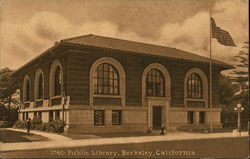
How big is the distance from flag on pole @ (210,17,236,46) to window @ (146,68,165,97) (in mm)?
9886

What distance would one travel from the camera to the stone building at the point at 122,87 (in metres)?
26.6

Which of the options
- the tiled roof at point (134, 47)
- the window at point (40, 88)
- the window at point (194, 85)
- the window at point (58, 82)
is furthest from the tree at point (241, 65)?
the window at point (40, 88)

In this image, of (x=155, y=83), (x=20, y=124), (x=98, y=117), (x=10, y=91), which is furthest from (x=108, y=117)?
(x=10, y=91)

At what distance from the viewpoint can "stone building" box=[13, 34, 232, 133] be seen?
26.6 meters

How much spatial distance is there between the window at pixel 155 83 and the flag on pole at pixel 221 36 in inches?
389

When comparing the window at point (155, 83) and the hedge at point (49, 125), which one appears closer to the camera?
the hedge at point (49, 125)

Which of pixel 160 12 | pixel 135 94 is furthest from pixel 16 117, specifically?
pixel 160 12

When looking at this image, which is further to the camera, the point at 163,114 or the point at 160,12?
the point at 163,114

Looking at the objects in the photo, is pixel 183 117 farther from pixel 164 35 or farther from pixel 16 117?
pixel 16 117

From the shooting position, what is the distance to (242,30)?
1617 cm

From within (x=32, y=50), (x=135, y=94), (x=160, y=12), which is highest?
(x=160, y=12)

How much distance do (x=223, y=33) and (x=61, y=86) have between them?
1413cm

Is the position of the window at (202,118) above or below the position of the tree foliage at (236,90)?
below

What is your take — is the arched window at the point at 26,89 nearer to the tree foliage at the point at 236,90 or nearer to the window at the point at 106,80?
the window at the point at 106,80
